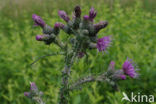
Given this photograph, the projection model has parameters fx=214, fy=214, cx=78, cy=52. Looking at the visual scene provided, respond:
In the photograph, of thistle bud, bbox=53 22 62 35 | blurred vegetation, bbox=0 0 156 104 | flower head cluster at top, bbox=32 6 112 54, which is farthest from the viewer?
blurred vegetation, bbox=0 0 156 104

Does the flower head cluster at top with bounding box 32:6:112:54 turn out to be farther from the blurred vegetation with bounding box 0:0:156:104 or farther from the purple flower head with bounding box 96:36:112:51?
the blurred vegetation with bounding box 0:0:156:104

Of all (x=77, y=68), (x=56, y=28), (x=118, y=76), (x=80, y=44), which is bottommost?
(x=77, y=68)

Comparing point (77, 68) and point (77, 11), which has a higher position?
point (77, 11)

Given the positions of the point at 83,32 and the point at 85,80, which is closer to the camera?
the point at 83,32

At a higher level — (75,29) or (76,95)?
(75,29)

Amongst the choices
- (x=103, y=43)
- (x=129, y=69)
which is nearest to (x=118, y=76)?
(x=129, y=69)

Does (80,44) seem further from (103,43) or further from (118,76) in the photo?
(118,76)

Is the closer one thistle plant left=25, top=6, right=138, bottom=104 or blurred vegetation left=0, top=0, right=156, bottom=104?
thistle plant left=25, top=6, right=138, bottom=104

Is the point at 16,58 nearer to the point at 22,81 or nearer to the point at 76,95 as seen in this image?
the point at 22,81

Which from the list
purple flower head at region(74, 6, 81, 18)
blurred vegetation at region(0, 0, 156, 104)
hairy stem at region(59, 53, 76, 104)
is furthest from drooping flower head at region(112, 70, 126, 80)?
blurred vegetation at region(0, 0, 156, 104)

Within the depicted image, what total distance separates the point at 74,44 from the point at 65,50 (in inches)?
4.5

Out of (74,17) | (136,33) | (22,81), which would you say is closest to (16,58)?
(22,81)

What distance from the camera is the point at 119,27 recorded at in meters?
4.33

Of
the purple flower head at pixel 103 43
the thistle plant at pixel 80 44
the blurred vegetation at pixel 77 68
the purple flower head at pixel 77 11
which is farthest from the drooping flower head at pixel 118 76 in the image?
the blurred vegetation at pixel 77 68
